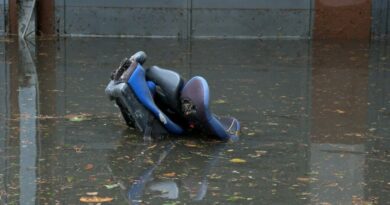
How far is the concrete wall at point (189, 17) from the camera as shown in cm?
1268

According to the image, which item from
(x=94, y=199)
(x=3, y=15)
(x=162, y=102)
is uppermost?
(x=3, y=15)

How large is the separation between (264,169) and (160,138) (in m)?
1.07

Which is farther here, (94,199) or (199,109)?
(199,109)

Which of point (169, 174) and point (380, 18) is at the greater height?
point (380, 18)

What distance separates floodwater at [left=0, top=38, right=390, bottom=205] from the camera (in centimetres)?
469

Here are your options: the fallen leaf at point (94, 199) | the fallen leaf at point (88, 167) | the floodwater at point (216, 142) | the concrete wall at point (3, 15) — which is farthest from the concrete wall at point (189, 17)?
the fallen leaf at point (94, 199)

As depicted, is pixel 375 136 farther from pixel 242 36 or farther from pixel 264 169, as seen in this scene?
pixel 242 36

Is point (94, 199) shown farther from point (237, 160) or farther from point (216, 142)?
point (216, 142)

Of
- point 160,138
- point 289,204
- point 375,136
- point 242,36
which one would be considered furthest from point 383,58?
point 289,204

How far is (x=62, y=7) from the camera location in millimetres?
12664

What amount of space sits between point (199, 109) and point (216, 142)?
0.38m

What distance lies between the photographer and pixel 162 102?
5.95 metres

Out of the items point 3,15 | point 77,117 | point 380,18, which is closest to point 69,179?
point 77,117

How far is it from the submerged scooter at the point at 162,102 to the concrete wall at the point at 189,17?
6.80 meters
